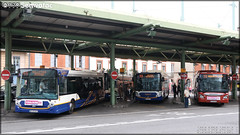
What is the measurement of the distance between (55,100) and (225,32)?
13681 millimetres

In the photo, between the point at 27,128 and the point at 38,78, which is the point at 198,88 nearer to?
the point at 38,78

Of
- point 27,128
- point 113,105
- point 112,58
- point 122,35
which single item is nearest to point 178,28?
point 122,35

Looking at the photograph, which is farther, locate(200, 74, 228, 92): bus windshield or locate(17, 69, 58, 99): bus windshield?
locate(200, 74, 228, 92): bus windshield

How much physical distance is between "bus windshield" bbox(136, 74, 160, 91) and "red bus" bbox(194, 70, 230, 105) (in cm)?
356

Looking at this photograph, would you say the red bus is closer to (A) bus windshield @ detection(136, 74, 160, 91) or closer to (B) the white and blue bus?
(B) the white and blue bus

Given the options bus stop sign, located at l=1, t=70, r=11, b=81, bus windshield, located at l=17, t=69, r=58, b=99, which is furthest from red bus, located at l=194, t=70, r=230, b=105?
bus stop sign, located at l=1, t=70, r=11, b=81

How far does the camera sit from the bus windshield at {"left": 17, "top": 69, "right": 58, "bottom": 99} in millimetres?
13211

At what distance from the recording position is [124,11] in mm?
15180

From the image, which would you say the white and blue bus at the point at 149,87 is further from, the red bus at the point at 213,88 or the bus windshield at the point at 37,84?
the bus windshield at the point at 37,84

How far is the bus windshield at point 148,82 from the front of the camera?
→ 22406 mm

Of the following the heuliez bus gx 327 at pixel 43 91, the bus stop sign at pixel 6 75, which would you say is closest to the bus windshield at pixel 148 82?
the heuliez bus gx 327 at pixel 43 91

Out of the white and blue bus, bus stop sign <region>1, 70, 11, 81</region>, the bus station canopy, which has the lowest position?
the white and blue bus

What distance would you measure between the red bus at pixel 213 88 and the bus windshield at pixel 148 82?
3.56 m

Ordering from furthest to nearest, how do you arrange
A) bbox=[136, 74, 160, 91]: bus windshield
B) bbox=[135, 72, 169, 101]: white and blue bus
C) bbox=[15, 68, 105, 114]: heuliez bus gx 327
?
bbox=[136, 74, 160, 91]: bus windshield
bbox=[135, 72, 169, 101]: white and blue bus
bbox=[15, 68, 105, 114]: heuliez bus gx 327
